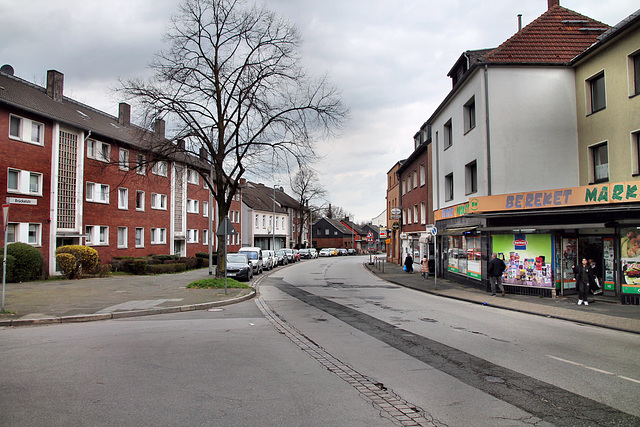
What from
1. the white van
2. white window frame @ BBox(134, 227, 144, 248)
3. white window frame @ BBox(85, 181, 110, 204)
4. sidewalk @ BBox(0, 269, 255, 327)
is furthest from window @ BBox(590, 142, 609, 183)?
white window frame @ BBox(134, 227, 144, 248)

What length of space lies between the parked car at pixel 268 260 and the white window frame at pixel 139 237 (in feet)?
30.6

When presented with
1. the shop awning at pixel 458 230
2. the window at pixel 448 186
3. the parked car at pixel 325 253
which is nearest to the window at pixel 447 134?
the window at pixel 448 186

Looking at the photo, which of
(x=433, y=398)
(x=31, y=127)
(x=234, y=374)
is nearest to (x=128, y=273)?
(x=31, y=127)

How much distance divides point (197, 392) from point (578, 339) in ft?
25.4

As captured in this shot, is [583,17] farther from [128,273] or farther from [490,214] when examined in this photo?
[128,273]

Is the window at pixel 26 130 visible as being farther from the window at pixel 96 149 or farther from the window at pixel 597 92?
the window at pixel 597 92

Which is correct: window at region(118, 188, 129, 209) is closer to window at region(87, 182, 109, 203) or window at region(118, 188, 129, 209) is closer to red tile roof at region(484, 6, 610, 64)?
window at region(87, 182, 109, 203)

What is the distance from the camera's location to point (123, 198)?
105ft

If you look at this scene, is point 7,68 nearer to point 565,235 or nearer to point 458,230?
point 458,230

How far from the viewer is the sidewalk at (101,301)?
36.1 feet

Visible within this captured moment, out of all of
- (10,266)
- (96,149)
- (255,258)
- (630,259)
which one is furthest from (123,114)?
(630,259)

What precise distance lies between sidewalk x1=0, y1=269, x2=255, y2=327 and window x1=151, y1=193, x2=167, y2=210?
1837cm

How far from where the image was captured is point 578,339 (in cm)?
903

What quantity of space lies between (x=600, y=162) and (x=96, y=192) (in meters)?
28.1
